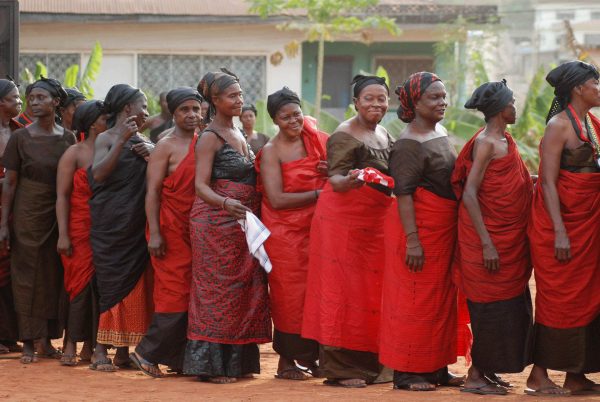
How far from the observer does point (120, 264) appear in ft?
26.6

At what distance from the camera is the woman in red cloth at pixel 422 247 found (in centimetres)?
713

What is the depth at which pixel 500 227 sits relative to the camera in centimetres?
707

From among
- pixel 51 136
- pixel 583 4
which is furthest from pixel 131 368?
pixel 583 4

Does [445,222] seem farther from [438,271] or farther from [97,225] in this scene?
[97,225]

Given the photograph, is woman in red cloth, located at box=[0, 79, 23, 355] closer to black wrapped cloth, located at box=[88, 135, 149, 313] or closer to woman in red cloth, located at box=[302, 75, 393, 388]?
black wrapped cloth, located at box=[88, 135, 149, 313]

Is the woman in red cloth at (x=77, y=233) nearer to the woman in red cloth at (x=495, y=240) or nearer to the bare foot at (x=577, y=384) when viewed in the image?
the woman in red cloth at (x=495, y=240)

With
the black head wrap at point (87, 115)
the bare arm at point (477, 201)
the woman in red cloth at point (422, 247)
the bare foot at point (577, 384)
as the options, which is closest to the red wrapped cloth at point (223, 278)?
the woman in red cloth at point (422, 247)

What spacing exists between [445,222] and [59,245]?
9.74 ft

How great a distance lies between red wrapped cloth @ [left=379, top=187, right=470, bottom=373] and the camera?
7176 millimetres

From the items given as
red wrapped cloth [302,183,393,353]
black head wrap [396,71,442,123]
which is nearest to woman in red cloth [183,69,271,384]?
red wrapped cloth [302,183,393,353]

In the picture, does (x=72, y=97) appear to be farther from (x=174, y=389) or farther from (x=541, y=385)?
(x=541, y=385)

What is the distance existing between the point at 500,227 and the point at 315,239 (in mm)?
1241

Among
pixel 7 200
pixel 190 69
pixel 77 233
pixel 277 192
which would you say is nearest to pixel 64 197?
pixel 77 233

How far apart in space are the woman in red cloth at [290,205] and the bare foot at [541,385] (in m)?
1.50
